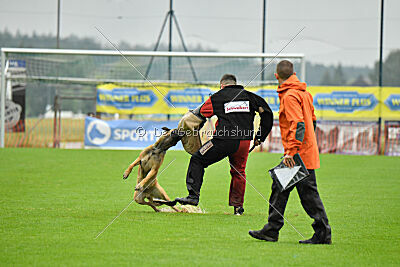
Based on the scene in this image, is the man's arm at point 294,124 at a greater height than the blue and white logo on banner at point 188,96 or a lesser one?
lesser

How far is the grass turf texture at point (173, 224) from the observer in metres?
5.77

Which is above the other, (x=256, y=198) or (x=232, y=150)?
(x=232, y=150)

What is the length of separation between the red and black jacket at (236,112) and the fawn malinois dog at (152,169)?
0.78 m

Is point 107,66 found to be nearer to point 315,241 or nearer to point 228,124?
point 228,124

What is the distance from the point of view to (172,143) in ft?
28.5

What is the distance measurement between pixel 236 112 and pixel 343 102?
16213mm

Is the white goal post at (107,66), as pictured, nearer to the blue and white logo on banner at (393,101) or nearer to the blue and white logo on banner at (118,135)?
the blue and white logo on banner at (118,135)

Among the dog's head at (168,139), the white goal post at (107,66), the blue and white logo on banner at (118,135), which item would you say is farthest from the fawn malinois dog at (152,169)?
the white goal post at (107,66)

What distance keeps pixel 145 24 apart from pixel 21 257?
26.0 meters

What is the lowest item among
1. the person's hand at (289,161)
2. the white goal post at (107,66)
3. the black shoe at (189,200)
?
the black shoe at (189,200)

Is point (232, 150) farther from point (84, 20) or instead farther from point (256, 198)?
point (84, 20)

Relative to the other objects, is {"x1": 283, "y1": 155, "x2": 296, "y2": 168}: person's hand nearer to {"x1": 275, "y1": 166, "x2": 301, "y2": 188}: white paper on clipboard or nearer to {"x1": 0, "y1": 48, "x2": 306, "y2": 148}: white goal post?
{"x1": 275, "y1": 166, "x2": 301, "y2": 188}: white paper on clipboard

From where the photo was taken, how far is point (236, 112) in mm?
8031

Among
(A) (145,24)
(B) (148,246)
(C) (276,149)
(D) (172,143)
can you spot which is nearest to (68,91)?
(A) (145,24)
